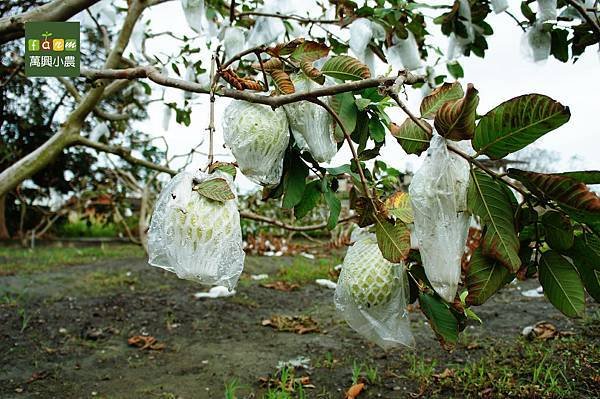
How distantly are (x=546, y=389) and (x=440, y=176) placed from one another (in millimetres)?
1377

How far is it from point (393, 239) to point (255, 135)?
0.23 meters

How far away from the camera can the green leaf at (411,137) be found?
2.14ft

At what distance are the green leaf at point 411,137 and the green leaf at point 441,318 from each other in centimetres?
21

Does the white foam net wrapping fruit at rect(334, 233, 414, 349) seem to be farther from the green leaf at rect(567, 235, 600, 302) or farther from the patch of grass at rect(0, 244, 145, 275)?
the patch of grass at rect(0, 244, 145, 275)

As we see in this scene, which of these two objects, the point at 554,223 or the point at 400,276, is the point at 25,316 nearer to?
the point at 400,276

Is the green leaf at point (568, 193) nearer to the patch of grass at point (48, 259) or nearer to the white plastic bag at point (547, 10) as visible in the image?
the white plastic bag at point (547, 10)

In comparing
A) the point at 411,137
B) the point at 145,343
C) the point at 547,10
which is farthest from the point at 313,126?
the point at 145,343

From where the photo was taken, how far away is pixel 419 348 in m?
2.21

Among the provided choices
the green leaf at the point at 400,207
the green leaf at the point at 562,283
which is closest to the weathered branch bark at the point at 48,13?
the green leaf at the point at 400,207

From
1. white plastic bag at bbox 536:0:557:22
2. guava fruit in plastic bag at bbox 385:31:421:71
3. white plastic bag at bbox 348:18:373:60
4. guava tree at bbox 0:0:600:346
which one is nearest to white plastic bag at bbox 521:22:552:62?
white plastic bag at bbox 536:0:557:22

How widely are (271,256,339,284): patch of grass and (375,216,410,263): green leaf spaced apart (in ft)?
10.6

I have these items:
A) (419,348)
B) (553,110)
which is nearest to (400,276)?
(553,110)

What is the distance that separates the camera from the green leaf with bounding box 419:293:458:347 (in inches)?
28.1

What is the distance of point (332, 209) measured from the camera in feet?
2.89
